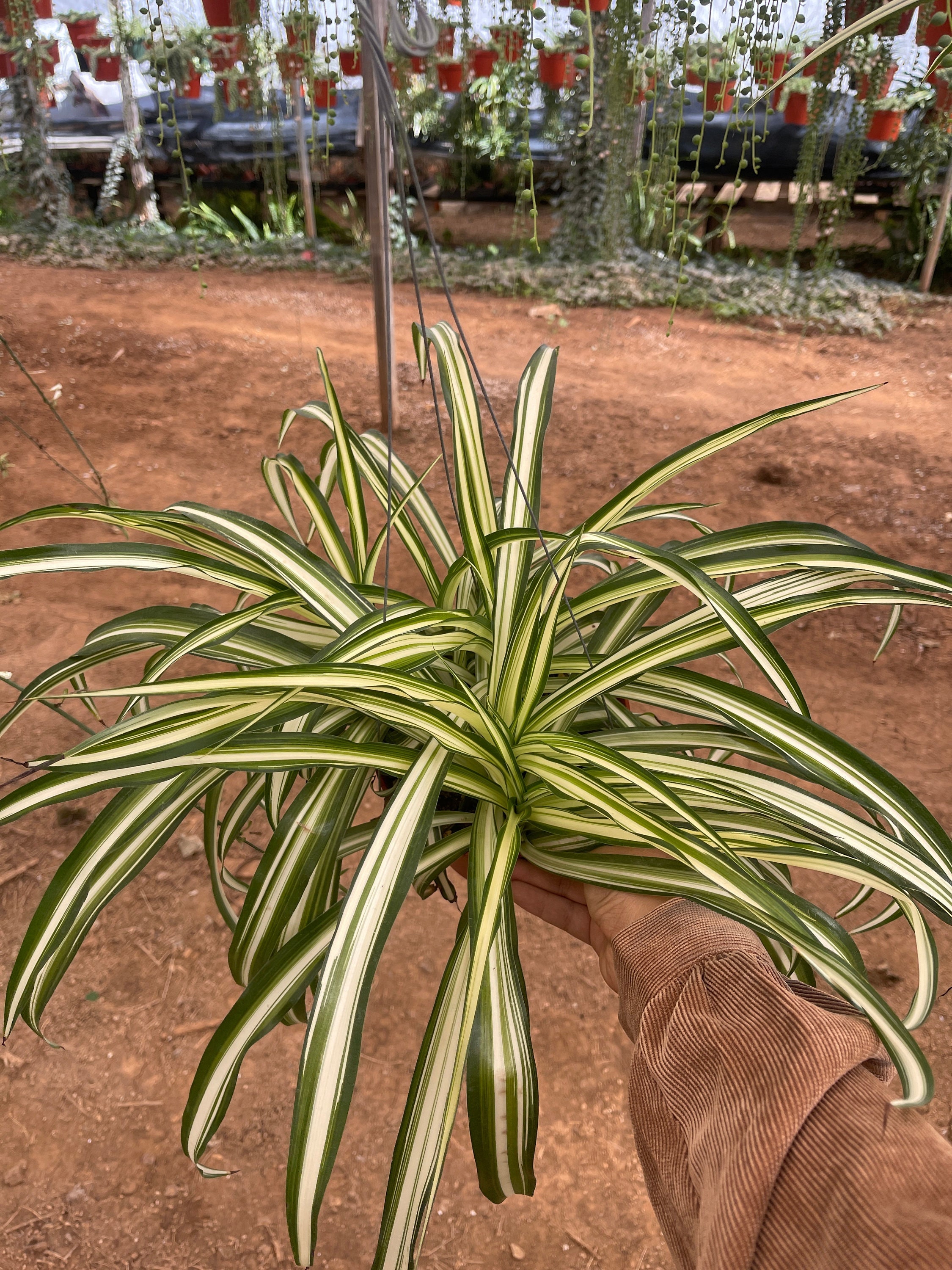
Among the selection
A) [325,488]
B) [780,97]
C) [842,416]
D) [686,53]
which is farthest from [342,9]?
[780,97]

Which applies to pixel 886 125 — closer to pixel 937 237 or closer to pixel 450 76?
pixel 937 237

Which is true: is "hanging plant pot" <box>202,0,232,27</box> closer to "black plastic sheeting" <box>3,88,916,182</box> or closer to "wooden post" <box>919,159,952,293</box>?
"black plastic sheeting" <box>3,88,916,182</box>

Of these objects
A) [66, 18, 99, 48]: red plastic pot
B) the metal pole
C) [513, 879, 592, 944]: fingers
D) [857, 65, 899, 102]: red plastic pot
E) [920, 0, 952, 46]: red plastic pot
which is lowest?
[513, 879, 592, 944]: fingers

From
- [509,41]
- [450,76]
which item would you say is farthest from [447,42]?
[509,41]

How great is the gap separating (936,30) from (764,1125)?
9.79 feet

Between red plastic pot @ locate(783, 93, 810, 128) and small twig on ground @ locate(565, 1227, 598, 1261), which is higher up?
red plastic pot @ locate(783, 93, 810, 128)

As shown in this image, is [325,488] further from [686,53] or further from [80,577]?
[80,577]

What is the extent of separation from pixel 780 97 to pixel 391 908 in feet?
15.1

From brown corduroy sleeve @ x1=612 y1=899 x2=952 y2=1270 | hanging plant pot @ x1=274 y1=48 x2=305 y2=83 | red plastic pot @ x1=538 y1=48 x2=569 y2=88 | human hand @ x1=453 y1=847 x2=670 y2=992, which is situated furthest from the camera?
red plastic pot @ x1=538 y1=48 x2=569 y2=88

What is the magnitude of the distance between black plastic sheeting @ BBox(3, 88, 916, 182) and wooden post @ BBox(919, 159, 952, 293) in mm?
863

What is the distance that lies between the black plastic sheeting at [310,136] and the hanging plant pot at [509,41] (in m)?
1.95

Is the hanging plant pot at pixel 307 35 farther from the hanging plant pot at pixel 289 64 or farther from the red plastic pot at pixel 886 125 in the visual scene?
the red plastic pot at pixel 886 125

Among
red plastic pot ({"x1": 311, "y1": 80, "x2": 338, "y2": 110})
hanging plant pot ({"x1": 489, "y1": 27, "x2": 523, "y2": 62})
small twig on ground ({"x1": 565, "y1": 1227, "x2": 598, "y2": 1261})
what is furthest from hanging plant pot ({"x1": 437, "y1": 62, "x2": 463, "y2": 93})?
small twig on ground ({"x1": 565, "y1": 1227, "x2": 598, "y2": 1261})

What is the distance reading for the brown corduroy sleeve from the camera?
1.60 ft
